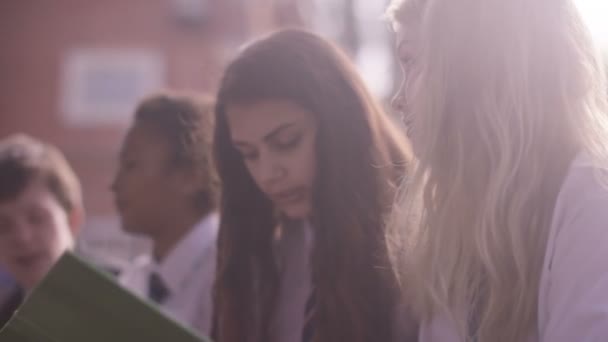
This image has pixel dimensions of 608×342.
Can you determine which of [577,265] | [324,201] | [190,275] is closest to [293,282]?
[324,201]

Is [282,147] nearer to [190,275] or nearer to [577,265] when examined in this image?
[190,275]

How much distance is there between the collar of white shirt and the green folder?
1.71m

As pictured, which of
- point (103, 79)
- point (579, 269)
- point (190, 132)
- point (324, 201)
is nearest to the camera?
point (579, 269)

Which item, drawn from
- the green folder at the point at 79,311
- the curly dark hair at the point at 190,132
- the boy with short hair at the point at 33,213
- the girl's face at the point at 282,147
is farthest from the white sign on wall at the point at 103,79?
the green folder at the point at 79,311

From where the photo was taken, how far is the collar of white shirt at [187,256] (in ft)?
11.2

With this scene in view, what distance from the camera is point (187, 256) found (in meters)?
3.43

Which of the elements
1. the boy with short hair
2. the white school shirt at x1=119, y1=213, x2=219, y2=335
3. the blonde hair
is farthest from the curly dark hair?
the blonde hair

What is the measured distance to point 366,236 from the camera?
2.43 meters

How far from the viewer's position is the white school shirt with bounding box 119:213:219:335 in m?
3.24

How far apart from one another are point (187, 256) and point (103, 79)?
15.9 m

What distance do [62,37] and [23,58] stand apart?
85 cm

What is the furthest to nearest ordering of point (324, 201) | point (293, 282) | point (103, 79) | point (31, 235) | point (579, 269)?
1. point (103, 79)
2. point (31, 235)
3. point (293, 282)
4. point (324, 201)
5. point (579, 269)

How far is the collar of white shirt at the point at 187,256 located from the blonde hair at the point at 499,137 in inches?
63.4

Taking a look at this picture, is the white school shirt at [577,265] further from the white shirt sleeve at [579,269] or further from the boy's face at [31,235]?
the boy's face at [31,235]
